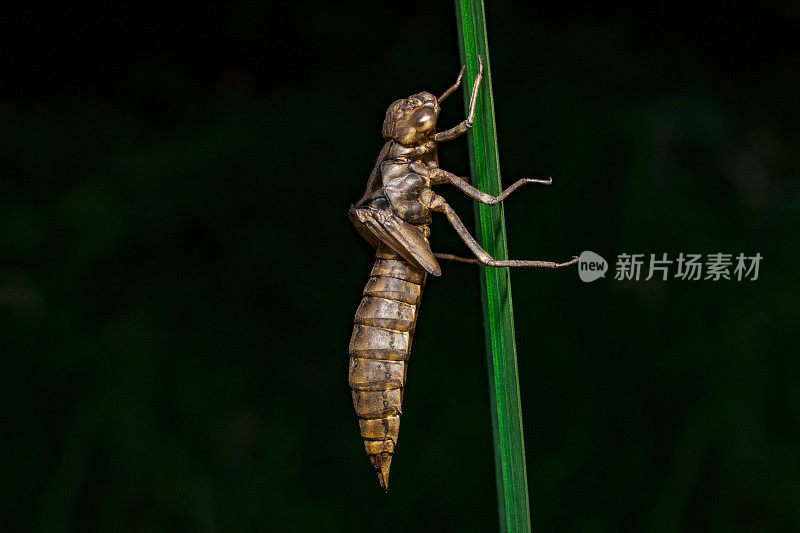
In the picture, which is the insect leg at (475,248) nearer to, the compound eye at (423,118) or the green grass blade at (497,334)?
the green grass blade at (497,334)

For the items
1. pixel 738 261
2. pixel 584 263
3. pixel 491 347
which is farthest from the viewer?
pixel 738 261

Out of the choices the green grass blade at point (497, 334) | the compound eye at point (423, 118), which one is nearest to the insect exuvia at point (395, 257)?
the compound eye at point (423, 118)

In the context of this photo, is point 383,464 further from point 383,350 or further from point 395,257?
point 395,257

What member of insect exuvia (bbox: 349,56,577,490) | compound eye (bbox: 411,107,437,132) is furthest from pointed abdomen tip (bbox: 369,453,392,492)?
compound eye (bbox: 411,107,437,132)

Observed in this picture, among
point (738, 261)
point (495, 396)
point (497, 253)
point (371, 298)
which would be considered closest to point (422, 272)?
point (371, 298)

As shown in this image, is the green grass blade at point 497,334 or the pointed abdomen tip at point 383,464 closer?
the green grass blade at point 497,334

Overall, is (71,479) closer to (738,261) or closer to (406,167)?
(406,167)

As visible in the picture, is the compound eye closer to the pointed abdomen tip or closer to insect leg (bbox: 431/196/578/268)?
insect leg (bbox: 431/196/578/268)
